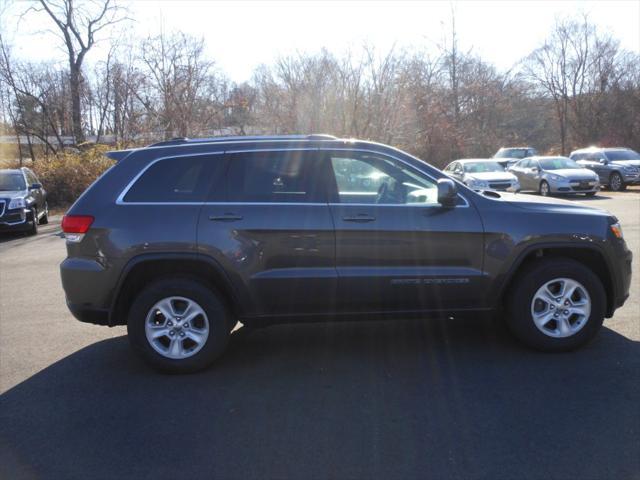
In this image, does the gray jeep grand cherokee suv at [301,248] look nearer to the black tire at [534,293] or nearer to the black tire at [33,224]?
the black tire at [534,293]

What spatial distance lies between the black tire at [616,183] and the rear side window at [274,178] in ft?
73.2

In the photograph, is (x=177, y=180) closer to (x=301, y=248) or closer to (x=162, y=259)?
(x=162, y=259)

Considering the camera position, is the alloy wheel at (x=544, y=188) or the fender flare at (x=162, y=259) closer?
the fender flare at (x=162, y=259)

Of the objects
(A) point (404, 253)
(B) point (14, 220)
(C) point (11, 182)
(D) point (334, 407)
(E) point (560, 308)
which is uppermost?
(C) point (11, 182)

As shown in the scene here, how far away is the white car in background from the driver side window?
1487 cm

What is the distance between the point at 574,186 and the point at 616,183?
4.20 m

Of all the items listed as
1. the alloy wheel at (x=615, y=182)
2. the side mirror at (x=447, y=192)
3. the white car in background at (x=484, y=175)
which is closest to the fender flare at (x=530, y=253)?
the side mirror at (x=447, y=192)

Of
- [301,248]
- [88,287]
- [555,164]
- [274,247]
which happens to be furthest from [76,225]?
[555,164]

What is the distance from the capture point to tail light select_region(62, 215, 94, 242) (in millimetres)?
4656

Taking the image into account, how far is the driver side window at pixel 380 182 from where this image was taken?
4.88 m

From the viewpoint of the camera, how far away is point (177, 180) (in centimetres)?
478

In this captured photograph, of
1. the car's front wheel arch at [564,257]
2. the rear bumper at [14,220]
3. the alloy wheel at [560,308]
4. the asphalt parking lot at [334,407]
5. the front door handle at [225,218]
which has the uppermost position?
the front door handle at [225,218]

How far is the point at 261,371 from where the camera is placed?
475 centimetres

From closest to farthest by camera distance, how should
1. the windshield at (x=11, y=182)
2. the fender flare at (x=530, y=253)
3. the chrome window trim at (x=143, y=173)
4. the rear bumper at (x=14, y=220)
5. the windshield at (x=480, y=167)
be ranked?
the chrome window trim at (x=143, y=173)
the fender flare at (x=530, y=253)
the rear bumper at (x=14, y=220)
the windshield at (x=11, y=182)
the windshield at (x=480, y=167)
